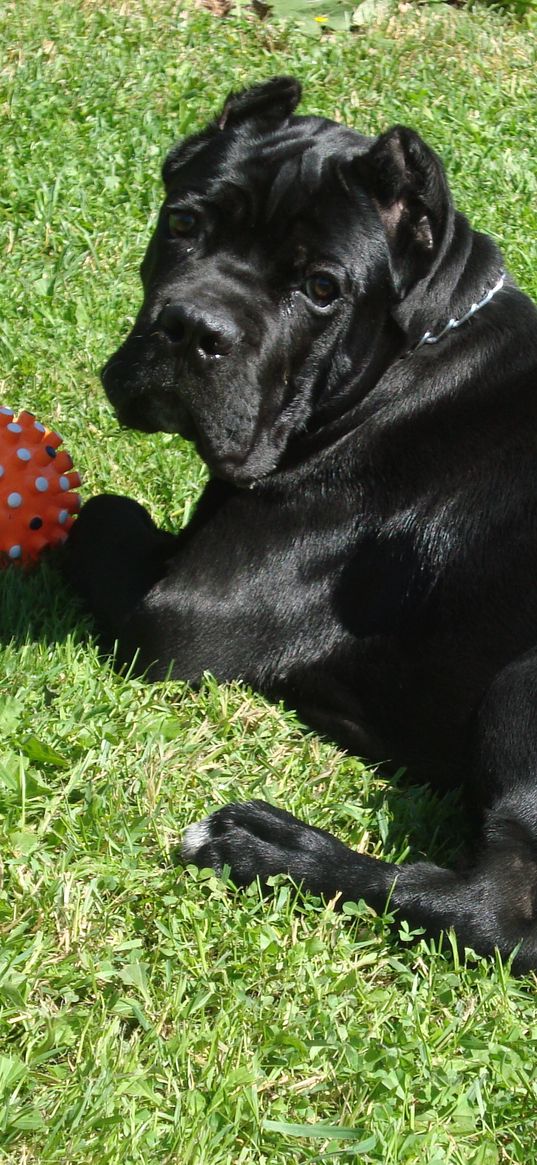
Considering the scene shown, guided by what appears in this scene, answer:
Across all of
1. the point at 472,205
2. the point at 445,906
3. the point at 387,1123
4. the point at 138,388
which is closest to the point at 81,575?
the point at 138,388

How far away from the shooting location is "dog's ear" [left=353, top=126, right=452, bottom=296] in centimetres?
373

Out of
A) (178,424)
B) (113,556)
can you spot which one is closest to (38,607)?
(113,556)

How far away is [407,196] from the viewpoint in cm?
378

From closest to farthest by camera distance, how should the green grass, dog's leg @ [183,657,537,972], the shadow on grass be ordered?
1. the green grass
2. dog's leg @ [183,657,537,972]
3. the shadow on grass

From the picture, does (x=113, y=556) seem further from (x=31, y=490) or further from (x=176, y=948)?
(x=176, y=948)

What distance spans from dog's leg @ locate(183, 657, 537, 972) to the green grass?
2.7 inches

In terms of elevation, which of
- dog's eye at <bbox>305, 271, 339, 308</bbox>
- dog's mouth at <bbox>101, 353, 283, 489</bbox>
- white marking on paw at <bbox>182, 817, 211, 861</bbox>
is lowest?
white marking on paw at <bbox>182, 817, 211, 861</bbox>

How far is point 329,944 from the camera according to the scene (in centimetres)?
317

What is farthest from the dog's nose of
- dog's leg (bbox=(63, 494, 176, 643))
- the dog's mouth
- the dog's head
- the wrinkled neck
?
dog's leg (bbox=(63, 494, 176, 643))

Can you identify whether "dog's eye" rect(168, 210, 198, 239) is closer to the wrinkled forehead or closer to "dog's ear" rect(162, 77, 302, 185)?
the wrinkled forehead

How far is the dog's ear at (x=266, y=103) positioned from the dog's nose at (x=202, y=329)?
0.80 metres

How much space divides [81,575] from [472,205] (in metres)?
3.45

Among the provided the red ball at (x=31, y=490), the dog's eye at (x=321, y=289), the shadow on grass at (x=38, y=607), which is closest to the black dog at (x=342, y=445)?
the dog's eye at (x=321, y=289)

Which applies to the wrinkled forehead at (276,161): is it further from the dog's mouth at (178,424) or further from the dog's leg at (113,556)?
the dog's leg at (113,556)
